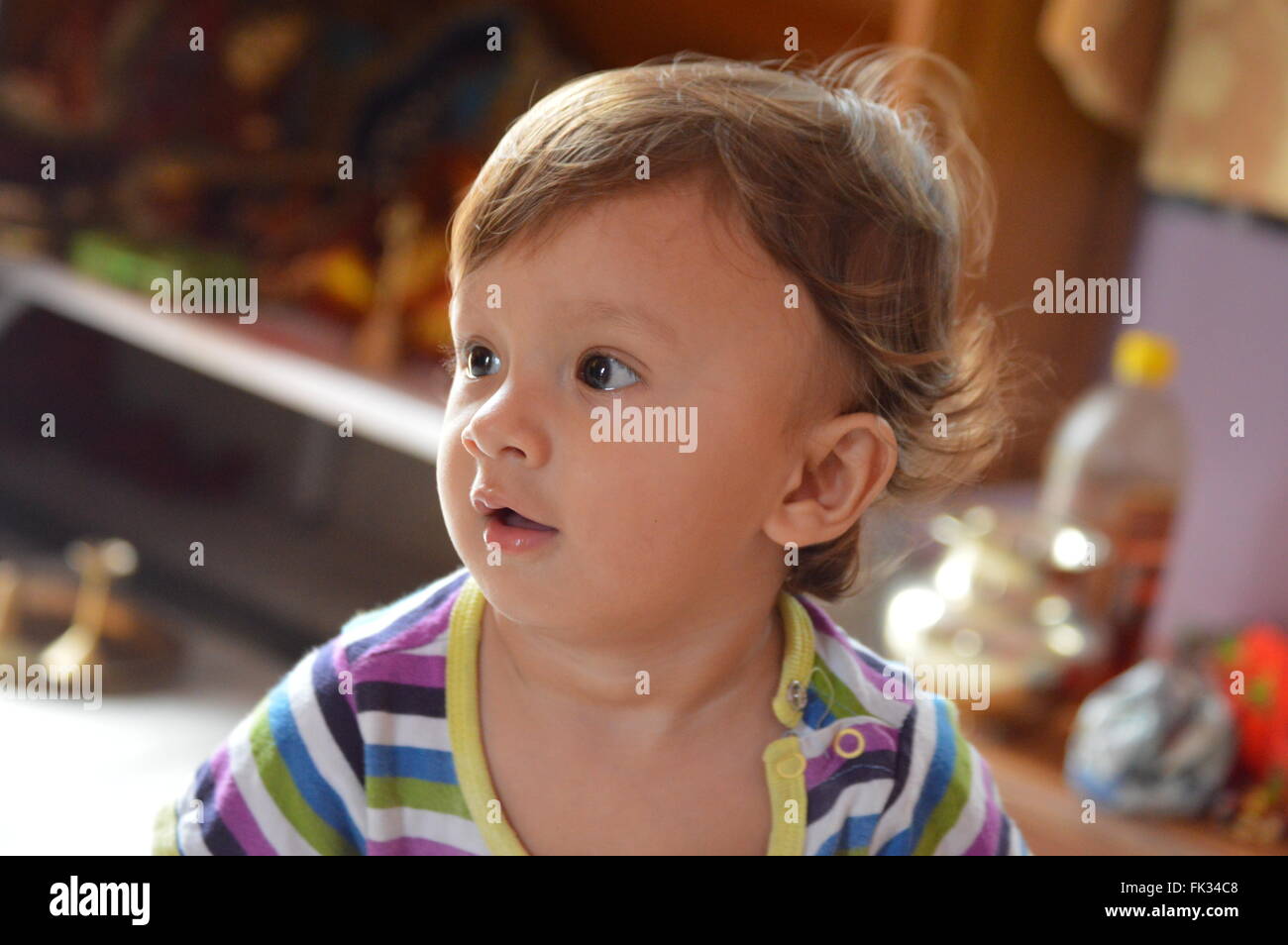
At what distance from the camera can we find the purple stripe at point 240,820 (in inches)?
21.5

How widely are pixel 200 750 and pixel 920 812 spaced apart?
3.18 ft

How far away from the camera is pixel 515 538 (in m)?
0.50

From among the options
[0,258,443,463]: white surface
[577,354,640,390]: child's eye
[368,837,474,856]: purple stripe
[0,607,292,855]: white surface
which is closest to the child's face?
[577,354,640,390]: child's eye

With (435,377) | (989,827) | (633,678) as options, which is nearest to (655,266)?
(633,678)

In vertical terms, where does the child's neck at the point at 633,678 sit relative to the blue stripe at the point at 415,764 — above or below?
above

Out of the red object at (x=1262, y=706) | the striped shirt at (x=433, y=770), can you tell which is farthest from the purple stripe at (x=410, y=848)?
the red object at (x=1262, y=706)

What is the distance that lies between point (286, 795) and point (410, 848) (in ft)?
0.16

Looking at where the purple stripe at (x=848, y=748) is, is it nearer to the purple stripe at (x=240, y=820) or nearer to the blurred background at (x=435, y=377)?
the blurred background at (x=435, y=377)

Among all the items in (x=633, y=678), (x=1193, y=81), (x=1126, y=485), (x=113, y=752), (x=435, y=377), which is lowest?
(x=113, y=752)

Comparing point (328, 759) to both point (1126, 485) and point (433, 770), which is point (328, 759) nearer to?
point (433, 770)

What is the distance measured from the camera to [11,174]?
6.11 feet

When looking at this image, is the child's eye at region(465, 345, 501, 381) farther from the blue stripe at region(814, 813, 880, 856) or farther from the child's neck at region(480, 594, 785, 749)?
the blue stripe at region(814, 813, 880, 856)

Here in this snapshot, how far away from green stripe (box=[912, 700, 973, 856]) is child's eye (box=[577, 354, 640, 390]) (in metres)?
0.22
